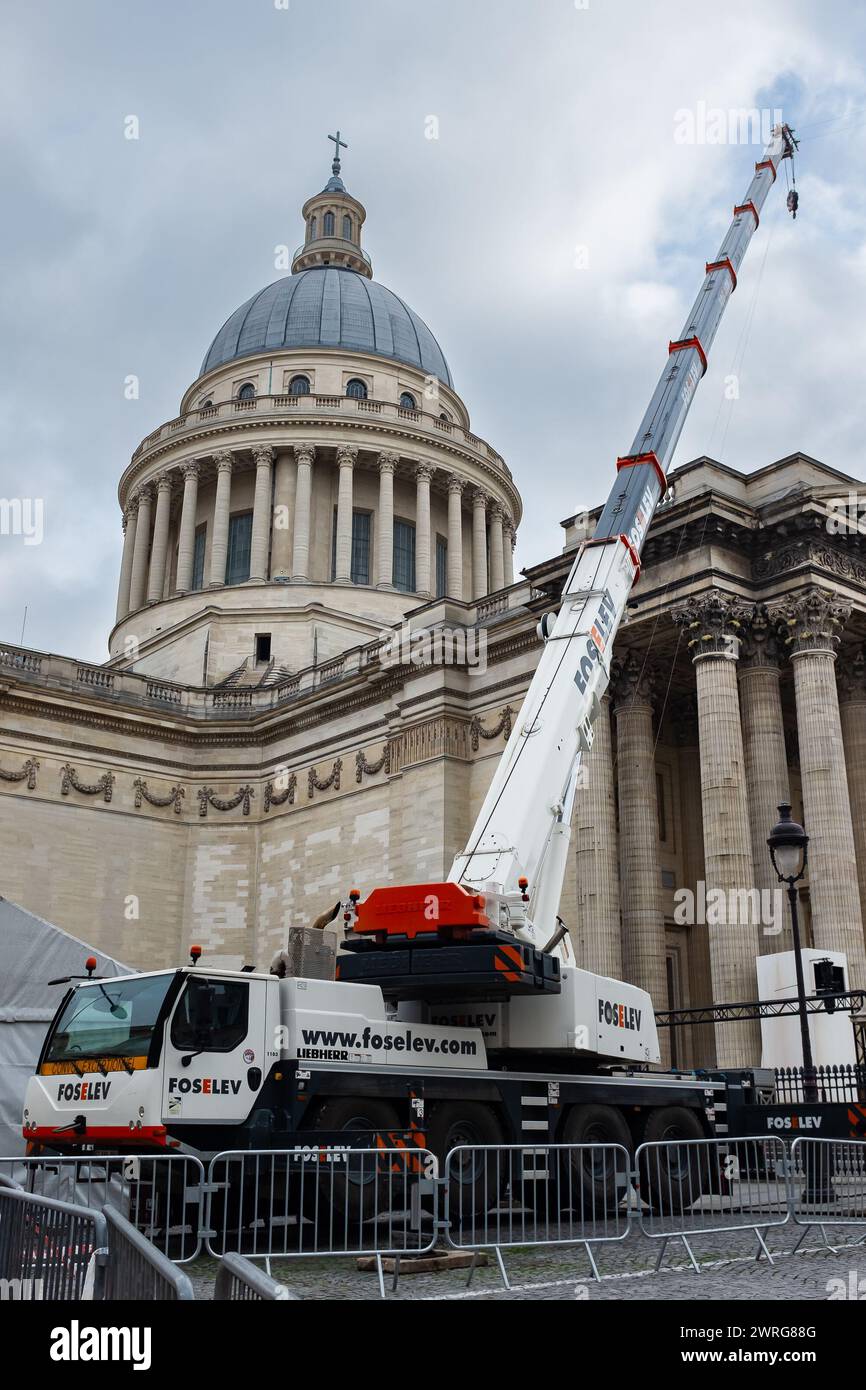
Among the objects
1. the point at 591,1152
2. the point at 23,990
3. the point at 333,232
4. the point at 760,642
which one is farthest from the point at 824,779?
the point at 333,232

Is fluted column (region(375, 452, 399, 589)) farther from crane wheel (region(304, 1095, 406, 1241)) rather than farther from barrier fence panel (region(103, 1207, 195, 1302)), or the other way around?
barrier fence panel (region(103, 1207, 195, 1302))

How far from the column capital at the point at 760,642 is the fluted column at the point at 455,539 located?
1077 inches

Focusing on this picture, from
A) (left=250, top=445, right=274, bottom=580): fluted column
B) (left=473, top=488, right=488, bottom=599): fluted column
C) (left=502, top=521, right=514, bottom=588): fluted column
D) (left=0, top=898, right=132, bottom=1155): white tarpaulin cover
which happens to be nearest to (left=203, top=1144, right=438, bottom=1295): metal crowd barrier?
(left=0, top=898, right=132, bottom=1155): white tarpaulin cover

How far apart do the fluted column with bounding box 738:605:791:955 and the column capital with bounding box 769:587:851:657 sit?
0.74m

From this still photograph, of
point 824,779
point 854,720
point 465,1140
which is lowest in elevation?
point 465,1140

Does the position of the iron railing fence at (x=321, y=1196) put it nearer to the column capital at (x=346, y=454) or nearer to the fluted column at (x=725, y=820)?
the fluted column at (x=725, y=820)

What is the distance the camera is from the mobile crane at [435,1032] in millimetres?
12984

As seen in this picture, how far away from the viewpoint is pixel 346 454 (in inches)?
2168

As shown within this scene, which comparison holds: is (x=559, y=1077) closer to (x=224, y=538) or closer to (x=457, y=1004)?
(x=457, y=1004)

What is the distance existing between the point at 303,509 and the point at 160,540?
7216 millimetres

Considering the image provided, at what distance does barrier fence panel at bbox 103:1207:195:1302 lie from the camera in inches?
202

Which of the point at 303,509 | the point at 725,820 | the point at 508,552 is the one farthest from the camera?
the point at 508,552

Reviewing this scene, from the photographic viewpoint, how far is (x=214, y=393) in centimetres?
6144

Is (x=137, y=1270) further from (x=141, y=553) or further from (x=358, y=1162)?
(x=141, y=553)
